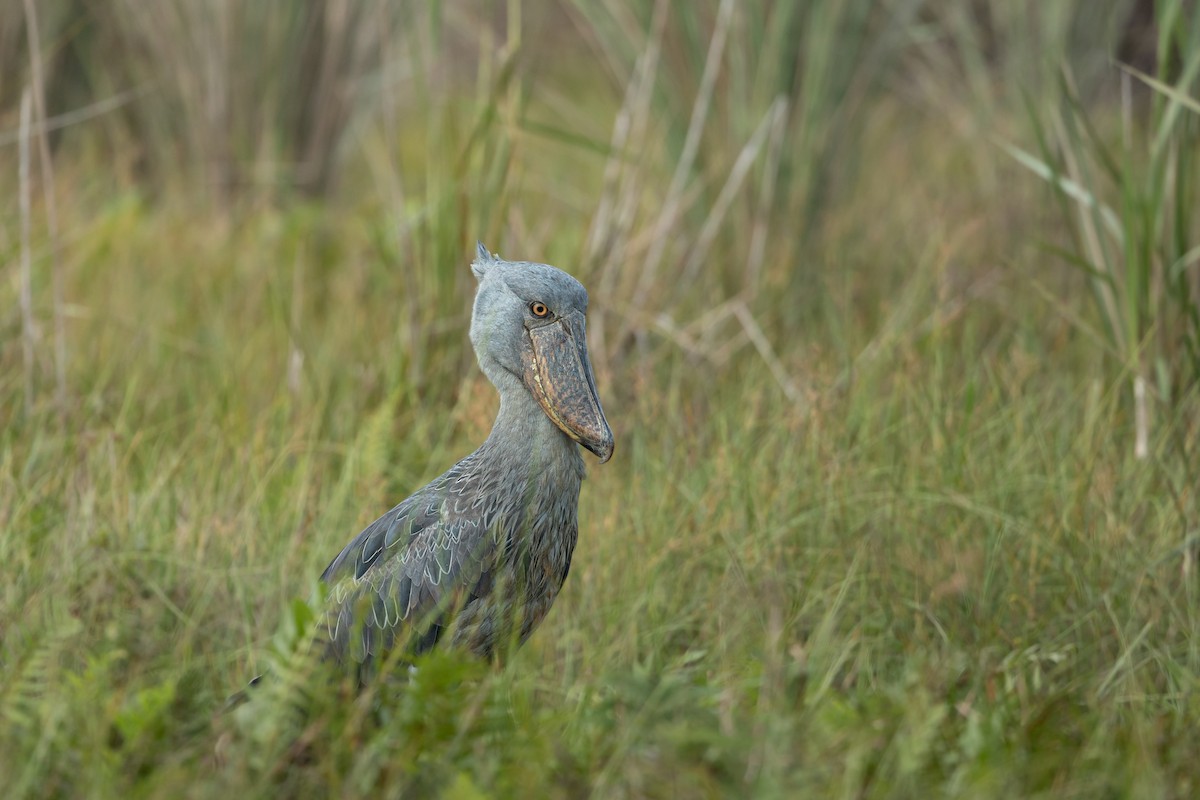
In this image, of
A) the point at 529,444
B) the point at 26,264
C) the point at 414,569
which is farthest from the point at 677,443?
the point at 26,264

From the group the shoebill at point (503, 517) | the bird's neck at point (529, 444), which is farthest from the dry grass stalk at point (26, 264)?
the bird's neck at point (529, 444)

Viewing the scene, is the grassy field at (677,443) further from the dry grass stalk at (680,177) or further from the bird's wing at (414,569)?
the bird's wing at (414,569)

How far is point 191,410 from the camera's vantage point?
369 cm

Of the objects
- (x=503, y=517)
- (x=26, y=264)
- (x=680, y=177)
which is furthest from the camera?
(x=680, y=177)

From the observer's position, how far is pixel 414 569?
2.55m

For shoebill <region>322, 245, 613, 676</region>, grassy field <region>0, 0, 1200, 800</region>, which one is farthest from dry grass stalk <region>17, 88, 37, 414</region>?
shoebill <region>322, 245, 613, 676</region>

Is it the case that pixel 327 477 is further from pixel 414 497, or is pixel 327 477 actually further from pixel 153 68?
pixel 153 68

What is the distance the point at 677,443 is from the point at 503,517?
1010 millimetres

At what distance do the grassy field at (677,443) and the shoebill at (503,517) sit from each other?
0.50ft

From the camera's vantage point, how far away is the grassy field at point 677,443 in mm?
2020

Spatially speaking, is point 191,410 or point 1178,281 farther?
point 191,410

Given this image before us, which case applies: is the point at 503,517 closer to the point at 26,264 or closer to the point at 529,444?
the point at 529,444

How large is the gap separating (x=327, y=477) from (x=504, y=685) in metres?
1.40

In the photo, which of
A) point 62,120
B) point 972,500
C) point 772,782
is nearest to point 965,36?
point 972,500
